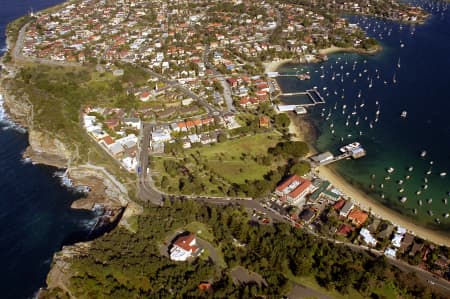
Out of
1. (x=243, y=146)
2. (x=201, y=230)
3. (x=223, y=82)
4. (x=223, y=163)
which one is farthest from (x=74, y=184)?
(x=223, y=82)

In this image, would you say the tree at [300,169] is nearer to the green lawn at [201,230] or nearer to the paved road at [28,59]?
the green lawn at [201,230]

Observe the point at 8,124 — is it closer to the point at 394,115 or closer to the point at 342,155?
the point at 342,155

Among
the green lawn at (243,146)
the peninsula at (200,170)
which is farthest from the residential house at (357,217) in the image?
the green lawn at (243,146)

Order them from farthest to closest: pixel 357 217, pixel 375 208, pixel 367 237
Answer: pixel 375 208 < pixel 357 217 < pixel 367 237

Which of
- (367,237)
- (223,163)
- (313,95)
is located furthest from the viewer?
(313,95)

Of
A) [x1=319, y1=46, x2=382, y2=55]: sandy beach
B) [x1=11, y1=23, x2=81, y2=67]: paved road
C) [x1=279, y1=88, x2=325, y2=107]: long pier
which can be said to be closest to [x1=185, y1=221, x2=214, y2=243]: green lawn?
[x1=279, y1=88, x2=325, y2=107]: long pier

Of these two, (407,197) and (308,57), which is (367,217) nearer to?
(407,197)

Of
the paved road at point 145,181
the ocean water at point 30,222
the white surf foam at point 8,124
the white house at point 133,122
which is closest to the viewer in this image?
the ocean water at point 30,222
